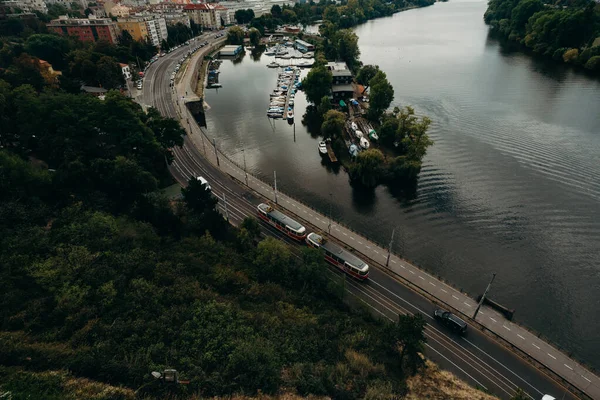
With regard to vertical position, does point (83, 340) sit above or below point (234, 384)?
above

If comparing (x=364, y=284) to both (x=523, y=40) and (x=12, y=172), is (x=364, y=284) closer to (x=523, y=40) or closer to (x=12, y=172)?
(x=12, y=172)

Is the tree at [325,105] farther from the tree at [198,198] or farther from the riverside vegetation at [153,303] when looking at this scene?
the riverside vegetation at [153,303]

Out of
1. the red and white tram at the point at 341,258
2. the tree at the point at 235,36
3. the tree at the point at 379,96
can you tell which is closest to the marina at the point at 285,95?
the tree at the point at 379,96

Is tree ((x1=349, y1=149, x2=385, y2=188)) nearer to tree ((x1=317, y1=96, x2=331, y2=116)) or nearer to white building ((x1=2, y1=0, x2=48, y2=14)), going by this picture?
tree ((x1=317, y1=96, x2=331, y2=116))

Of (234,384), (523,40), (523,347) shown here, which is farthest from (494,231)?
(523,40)

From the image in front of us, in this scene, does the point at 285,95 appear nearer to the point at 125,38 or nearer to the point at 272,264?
the point at 125,38

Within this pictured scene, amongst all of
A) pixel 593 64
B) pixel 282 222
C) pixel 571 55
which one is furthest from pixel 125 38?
pixel 593 64
